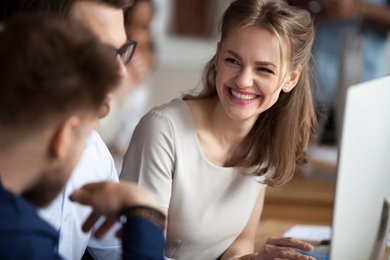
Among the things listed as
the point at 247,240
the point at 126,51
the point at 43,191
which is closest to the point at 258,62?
the point at 126,51

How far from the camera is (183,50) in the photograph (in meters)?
4.92

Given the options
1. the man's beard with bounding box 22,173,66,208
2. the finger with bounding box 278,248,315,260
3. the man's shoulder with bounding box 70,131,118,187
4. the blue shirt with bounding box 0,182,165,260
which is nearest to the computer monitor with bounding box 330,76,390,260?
the finger with bounding box 278,248,315,260

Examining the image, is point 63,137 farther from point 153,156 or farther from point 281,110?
point 281,110

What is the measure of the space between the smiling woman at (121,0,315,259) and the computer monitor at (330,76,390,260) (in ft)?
0.98

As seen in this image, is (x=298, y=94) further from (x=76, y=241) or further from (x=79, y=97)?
(x=79, y=97)

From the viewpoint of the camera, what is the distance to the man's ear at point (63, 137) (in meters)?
0.97

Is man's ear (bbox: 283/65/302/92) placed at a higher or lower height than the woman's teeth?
→ higher

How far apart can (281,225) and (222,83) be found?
59cm

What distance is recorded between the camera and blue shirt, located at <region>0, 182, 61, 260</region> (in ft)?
3.27

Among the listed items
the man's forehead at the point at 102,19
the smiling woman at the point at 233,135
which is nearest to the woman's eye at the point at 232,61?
the smiling woman at the point at 233,135

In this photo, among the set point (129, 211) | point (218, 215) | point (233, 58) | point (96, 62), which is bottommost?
point (218, 215)

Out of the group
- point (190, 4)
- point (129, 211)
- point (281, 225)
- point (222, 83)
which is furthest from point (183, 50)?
point (129, 211)

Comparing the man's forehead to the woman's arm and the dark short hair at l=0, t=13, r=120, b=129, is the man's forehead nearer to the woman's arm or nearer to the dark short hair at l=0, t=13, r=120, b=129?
the dark short hair at l=0, t=13, r=120, b=129

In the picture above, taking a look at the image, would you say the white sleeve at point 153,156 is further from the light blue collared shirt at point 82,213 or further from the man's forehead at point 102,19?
the man's forehead at point 102,19
